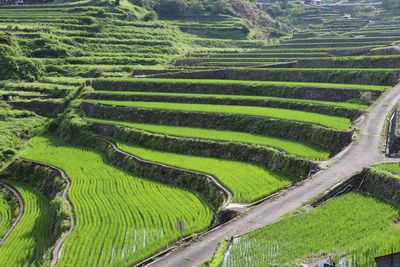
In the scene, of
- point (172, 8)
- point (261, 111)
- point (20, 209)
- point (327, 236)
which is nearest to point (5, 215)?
point (20, 209)

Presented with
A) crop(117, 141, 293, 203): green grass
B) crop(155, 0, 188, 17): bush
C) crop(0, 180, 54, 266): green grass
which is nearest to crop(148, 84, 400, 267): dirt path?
crop(117, 141, 293, 203): green grass

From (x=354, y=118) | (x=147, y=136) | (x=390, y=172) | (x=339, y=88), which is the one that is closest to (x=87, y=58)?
(x=147, y=136)

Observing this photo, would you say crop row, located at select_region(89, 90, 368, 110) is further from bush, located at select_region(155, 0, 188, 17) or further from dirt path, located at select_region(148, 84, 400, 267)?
bush, located at select_region(155, 0, 188, 17)

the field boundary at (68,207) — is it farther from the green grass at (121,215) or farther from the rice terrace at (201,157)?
the green grass at (121,215)

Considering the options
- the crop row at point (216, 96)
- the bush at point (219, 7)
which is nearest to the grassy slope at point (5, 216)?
the crop row at point (216, 96)

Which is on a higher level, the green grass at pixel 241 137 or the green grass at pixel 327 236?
the green grass at pixel 327 236

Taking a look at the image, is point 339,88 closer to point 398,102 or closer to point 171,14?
point 398,102

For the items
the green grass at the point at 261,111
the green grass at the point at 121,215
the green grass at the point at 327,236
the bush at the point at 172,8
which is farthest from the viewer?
the bush at the point at 172,8
